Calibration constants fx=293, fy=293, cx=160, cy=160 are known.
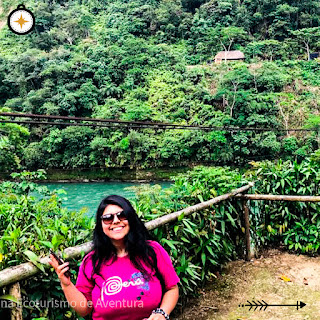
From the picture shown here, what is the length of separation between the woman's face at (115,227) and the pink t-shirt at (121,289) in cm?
10

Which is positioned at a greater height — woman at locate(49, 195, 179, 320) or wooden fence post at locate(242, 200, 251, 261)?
woman at locate(49, 195, 179, 320)

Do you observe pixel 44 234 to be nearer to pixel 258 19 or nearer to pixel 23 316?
pixel 23 316

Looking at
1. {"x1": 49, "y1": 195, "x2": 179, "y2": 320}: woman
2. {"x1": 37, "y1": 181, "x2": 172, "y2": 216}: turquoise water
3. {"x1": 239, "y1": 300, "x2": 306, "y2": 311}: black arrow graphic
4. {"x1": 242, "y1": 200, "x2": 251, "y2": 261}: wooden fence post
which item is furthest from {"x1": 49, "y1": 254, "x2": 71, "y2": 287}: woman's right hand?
{"x1": 37, "y1": 181, "x2": 172, "y2": 216}: turquoise water

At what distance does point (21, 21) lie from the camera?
2801mm

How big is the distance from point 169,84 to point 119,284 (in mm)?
24772

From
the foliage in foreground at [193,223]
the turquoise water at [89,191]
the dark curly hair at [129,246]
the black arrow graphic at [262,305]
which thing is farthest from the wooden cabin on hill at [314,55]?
the dark curly hair at [129,246]

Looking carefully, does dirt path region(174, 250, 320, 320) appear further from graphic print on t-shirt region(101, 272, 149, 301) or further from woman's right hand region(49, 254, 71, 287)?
woman's right hand region(49, 254, 71, 287)

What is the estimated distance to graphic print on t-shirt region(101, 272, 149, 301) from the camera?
3.61ft

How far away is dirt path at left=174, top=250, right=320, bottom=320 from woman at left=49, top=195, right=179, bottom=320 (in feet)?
3.52

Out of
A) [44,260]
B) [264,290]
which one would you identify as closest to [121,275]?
[44,260]

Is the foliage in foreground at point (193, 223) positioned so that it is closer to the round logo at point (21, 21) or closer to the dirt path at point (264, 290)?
the dirt path at point (264, 290)

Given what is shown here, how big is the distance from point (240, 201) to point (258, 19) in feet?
109

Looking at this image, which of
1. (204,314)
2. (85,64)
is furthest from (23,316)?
(85,64)

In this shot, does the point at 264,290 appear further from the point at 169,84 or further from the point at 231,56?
the point at 231,56
